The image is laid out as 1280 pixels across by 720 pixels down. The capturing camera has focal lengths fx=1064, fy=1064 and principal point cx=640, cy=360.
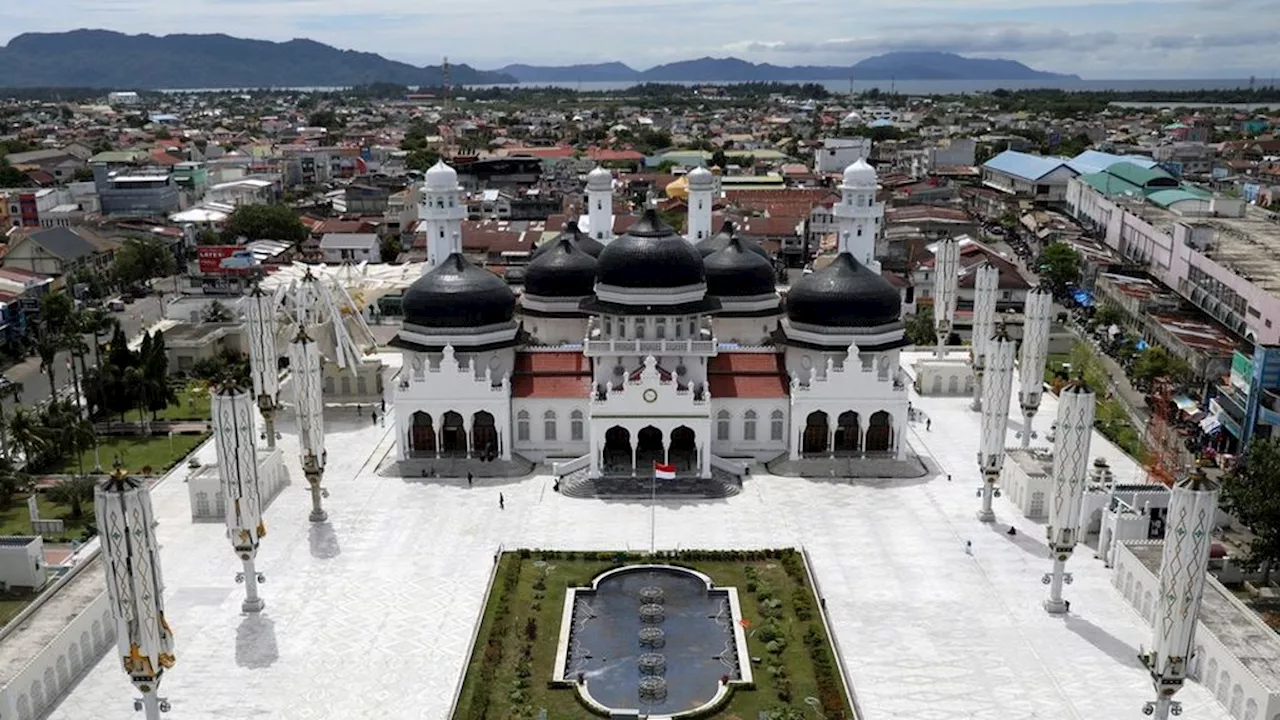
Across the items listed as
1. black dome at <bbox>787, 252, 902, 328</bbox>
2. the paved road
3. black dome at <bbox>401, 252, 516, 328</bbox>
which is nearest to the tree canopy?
the paved road

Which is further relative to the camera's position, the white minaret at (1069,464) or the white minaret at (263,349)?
the white minaret at (263,349)

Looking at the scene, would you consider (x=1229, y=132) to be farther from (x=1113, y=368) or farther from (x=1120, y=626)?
(x=1120, y=626)

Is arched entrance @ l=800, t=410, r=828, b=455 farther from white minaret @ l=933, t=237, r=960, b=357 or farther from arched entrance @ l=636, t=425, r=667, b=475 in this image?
white minaret @ l=933, t=237, r=960, b=357

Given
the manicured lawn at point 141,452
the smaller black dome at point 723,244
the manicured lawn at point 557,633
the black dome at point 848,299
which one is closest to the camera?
the manicured lawn at point 557,633

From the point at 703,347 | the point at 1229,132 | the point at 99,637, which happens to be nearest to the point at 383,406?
the point at 703,347

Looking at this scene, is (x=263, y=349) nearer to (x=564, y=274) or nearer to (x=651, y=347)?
(x=564, y=274)

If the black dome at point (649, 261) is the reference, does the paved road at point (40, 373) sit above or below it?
below

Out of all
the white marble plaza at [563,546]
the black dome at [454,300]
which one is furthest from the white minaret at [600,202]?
the white marble plaza at [563,546]

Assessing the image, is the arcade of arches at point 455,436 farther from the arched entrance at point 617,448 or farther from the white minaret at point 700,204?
the white minaret at point 700,204
